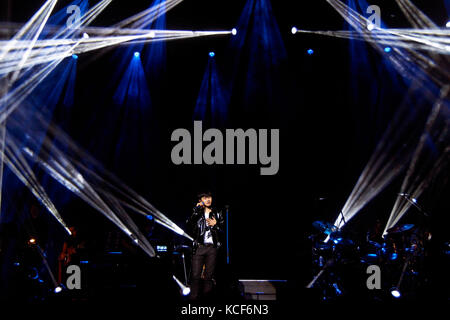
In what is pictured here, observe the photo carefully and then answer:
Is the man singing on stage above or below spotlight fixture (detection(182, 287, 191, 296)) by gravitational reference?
above

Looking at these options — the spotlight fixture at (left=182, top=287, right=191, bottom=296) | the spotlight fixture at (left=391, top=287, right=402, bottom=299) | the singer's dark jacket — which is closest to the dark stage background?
the spotlight fixture at (left=182, top=287, right=191, bottom=296)

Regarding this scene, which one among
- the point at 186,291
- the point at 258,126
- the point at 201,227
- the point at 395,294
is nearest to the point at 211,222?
the point at 201,227

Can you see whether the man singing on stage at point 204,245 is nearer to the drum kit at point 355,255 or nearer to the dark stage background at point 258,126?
the drum kit at point 355,255

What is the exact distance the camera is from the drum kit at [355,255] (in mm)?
7035

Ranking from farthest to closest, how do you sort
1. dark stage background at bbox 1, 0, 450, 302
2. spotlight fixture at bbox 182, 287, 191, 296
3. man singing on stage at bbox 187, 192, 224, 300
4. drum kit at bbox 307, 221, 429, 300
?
dark stage background at bbox 1, 0, 450, 302, spotlight fixture at bbox 182, 287, 191, 296, drum kit at bbox 307, 221, 429, 300, man singing on stage at bbox 187, 192, 224, 300

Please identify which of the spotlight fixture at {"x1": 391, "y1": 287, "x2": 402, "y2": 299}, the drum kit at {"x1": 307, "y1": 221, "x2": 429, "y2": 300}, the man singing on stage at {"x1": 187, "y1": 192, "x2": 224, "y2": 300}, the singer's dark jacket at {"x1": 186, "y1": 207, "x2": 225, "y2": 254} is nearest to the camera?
the man singing on stage at {"x1": 187, "y1": 192, "x2": 224, "y2": 300}

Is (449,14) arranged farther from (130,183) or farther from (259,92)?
(130,183)

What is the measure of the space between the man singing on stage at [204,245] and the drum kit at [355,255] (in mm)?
2115

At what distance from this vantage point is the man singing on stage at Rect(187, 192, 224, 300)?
624cm

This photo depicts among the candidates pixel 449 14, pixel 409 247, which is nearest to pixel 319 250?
pixel 409 247

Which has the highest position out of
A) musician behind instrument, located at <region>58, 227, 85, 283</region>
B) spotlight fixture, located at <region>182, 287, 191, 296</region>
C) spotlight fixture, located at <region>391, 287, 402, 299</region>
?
musician behind instrument, located at <region>58, 227, 85, 283</region>

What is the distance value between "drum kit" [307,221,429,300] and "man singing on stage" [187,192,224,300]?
211 centimetres

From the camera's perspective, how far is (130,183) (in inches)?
387

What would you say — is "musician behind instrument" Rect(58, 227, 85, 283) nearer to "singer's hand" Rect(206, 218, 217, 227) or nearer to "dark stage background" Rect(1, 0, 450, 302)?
"dark stage background" Rect(1, 0, 450, 302)
